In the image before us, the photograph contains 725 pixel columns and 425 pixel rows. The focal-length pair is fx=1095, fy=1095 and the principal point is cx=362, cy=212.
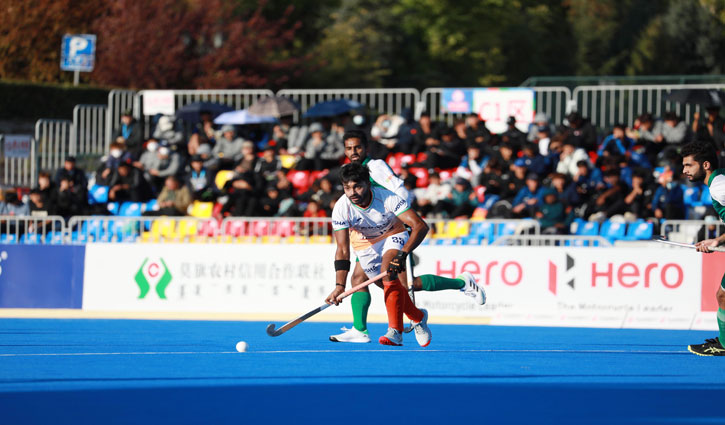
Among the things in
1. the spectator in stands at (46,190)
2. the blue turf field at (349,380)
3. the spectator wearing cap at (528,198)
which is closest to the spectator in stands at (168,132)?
the spectator in stands at (46,190)

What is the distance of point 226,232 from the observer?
58.1 feet

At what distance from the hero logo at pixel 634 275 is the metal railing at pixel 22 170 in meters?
12.8

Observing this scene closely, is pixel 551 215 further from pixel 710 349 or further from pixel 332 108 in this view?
pixel 332 108

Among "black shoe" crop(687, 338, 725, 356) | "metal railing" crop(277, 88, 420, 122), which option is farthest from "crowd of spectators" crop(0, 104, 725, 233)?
"black shoe" crop(687, 338, 725, 356)

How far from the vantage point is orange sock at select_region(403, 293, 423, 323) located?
35.1 ft

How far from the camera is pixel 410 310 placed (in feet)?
35.5

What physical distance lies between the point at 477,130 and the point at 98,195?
762cm

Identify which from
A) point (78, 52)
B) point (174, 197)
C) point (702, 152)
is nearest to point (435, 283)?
point (702, 152)

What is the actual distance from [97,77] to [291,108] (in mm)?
17579

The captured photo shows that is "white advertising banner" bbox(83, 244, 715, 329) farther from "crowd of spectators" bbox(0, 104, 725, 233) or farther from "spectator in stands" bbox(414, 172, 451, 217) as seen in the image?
"spectator in stands" bbox(414, 172, 451, 217)

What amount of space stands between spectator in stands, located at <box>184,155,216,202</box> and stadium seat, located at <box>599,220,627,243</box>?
736 centimetres

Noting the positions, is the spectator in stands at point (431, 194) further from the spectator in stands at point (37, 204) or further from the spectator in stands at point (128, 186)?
the spectator in stands at point (37, 204)

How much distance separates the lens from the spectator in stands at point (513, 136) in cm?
2094

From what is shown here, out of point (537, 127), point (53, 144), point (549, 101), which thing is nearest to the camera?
point (537, 127)
